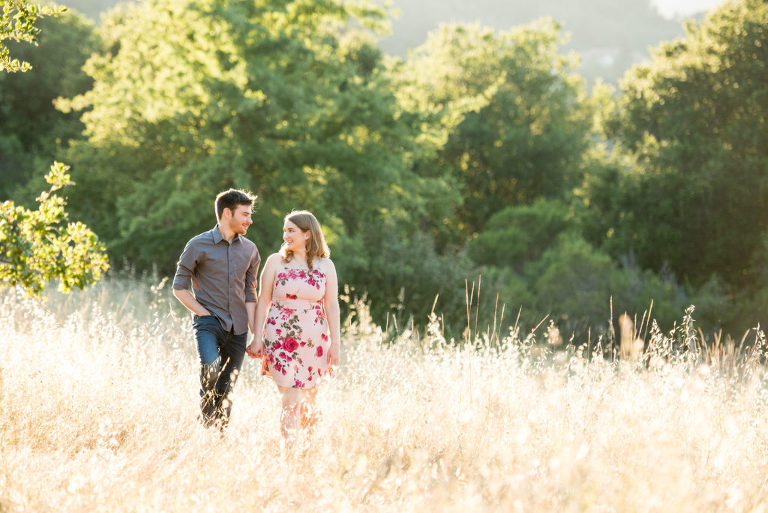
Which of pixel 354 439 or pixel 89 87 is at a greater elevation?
pixel 89 87

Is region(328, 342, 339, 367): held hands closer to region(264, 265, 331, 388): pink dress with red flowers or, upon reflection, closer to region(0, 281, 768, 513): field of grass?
region(264, 265, 331, 388): pink dress with red flowers

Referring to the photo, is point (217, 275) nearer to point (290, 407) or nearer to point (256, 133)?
point (290, 407)

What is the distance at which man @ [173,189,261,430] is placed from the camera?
4.93m

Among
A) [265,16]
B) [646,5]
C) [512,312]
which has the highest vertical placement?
[646,5]

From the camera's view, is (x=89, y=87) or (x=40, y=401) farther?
(x=89, y=87)

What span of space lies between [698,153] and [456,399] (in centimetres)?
1935

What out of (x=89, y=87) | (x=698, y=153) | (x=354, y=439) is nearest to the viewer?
(x=354, y=439)

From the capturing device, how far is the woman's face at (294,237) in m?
5.03

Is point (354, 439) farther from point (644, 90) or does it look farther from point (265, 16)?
point (644, 90)

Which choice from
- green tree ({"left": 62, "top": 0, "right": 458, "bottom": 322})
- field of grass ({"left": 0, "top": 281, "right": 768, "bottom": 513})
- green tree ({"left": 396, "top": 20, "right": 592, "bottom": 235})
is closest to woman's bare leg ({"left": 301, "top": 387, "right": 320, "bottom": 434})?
field of grass ({"left": 0, "top": 281, "right": 768, "bottom": 513})

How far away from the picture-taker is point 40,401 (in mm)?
5000

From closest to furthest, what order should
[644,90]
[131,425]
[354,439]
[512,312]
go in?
[354,439] < [131,425] < [512,312] < [644,90]

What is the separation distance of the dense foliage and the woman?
6.57m

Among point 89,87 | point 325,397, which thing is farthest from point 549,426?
point 89,87
